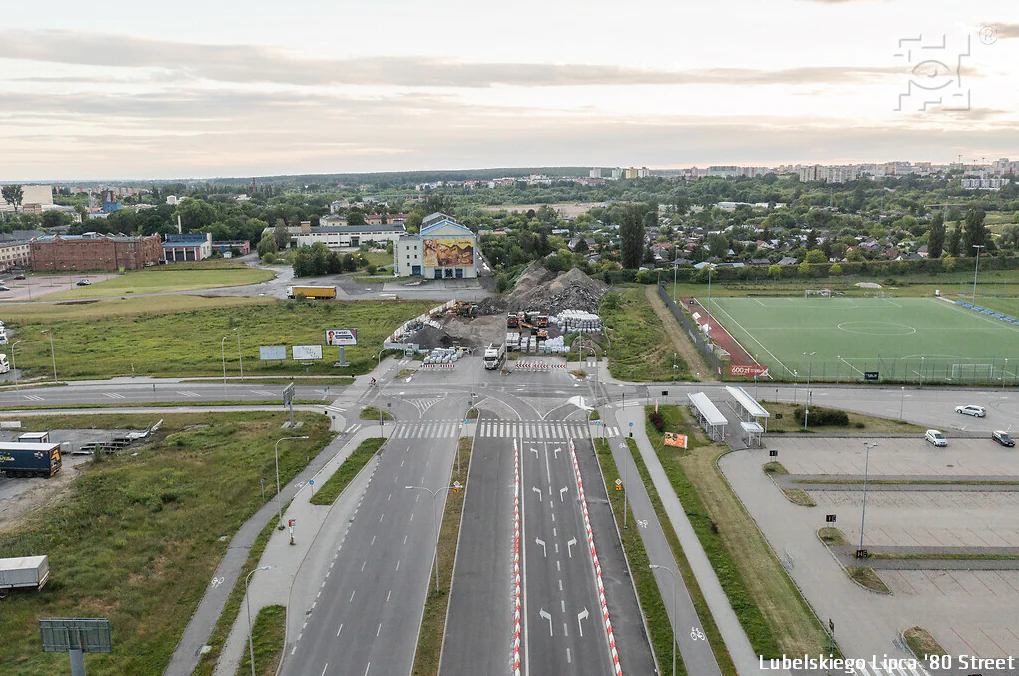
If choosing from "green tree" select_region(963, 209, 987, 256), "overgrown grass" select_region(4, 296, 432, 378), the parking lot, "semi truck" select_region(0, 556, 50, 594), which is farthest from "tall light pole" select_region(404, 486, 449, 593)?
"green tree" select_region(963, 209, 987, 256)

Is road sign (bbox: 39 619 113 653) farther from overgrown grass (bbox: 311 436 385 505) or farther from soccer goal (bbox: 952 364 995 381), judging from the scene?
soccer goal (bbox: 952 364 995 381)

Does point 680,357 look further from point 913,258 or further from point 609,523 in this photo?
point 913,258

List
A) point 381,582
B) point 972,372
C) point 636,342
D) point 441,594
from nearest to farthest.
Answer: point 441,594 < point 381,582 < point 972,372 < point 636,342

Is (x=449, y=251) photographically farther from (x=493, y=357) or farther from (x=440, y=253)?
(x=493, y=357)

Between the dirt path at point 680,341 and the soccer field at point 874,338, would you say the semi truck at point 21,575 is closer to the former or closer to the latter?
the dirt path at point 680,341

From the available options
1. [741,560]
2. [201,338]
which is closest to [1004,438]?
[741,560]

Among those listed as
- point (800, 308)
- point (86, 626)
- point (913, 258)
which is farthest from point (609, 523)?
point (913, 258)

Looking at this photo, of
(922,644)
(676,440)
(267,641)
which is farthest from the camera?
(676,440)
